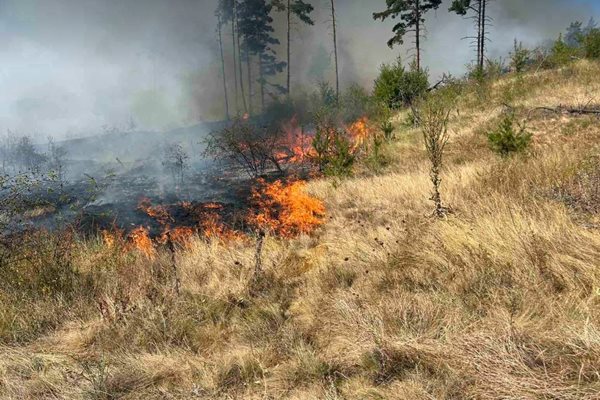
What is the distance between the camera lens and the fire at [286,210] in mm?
7250

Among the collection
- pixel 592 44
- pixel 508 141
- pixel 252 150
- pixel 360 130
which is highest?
pixel 592 44

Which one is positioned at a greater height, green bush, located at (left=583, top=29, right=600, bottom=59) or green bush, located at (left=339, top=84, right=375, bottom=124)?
green bush, located at (left=583, top=29, right=600, bottom=59)

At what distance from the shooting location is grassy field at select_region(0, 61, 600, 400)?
2342 mm

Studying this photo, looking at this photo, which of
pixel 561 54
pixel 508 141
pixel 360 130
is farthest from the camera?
pixel 360 130

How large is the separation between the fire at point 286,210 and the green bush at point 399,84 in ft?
33.9

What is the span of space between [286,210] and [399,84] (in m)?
13.9

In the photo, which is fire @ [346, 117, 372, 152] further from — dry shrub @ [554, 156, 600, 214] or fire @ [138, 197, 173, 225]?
dry shrub @ [554, 156, 600, 214]

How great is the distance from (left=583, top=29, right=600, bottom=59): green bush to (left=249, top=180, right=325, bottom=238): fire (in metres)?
16.6

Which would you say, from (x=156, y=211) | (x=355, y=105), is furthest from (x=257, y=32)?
(x=156, y=211)

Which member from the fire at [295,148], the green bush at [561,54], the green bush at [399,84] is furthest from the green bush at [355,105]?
the green bush at [561,54]

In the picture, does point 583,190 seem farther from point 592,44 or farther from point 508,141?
point 592,44

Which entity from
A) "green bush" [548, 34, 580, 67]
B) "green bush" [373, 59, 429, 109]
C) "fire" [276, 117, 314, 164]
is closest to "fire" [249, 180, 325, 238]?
"fire" [276, 117, 314, 164]

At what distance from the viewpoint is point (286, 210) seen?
966 centimetres

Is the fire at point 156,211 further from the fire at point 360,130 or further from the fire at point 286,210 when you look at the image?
the fire at point 360,130
